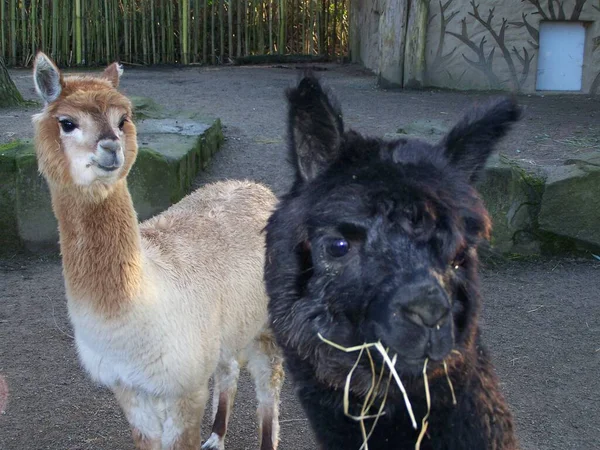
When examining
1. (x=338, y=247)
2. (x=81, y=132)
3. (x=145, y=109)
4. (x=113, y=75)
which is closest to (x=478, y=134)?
(x=338, y=247)

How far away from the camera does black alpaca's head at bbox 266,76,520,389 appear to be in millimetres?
1652

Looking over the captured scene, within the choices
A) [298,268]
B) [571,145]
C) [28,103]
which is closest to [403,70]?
[571,145]

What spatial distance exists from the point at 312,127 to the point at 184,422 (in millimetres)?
1618

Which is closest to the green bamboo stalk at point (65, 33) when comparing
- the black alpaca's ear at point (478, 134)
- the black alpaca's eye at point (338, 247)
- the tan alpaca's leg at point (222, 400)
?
the tan alpaca's leg at point (222, 400)

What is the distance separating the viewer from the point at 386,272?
1693mm

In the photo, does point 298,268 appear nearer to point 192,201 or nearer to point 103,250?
point 103,250

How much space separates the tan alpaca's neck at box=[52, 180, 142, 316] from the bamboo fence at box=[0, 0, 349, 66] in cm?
1151

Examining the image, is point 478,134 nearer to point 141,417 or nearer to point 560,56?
point 141,417

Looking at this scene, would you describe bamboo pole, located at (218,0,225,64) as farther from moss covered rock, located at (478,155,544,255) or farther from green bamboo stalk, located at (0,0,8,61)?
moss covered rock, located at (478,155,544,255)

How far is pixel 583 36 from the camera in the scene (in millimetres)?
11047

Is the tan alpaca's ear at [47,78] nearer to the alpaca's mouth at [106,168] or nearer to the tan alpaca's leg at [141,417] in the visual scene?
the alpaca's mouth at [106,168]

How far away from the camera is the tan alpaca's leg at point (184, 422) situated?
3.03 m

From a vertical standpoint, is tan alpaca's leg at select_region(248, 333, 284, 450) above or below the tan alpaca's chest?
below

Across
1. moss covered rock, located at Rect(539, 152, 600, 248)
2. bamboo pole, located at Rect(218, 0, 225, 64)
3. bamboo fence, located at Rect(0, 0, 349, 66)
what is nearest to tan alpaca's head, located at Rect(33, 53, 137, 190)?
moss covered rock, located at Rect(539, 152, 600, 248)
